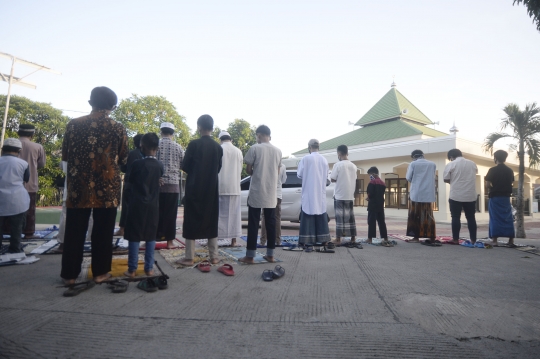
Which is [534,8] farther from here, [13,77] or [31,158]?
[13,77]

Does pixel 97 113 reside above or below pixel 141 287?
above

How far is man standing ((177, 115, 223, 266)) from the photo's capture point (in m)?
4.25

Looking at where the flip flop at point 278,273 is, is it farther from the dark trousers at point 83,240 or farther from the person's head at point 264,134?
the person's head at point 264,134

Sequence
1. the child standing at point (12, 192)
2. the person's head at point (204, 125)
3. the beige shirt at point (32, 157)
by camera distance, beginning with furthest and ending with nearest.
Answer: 1. the beige shirt at point (32, 157)
2. the person's head at point (204, 125)
3. the child standing at point (12, 192)

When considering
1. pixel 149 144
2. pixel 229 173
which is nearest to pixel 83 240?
pixel 149 144

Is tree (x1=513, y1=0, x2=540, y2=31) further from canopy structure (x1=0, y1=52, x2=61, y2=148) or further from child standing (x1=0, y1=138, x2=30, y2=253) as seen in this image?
canopy structure (x1=0, y1=52, x2=61, y2=148)

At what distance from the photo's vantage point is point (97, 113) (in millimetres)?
3416

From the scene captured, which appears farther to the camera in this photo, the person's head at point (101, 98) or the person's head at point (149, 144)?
the person's head at point (149, 144)

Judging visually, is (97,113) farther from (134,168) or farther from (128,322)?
(128,322)

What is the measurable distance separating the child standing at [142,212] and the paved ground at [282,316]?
394mm

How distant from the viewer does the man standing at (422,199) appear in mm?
6883

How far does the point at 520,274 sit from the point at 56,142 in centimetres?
3126

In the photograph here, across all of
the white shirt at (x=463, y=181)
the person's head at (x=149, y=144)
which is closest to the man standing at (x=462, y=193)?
the white shirt at (x=463, y=181)

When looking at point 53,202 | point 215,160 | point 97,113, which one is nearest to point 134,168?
point 97,113
